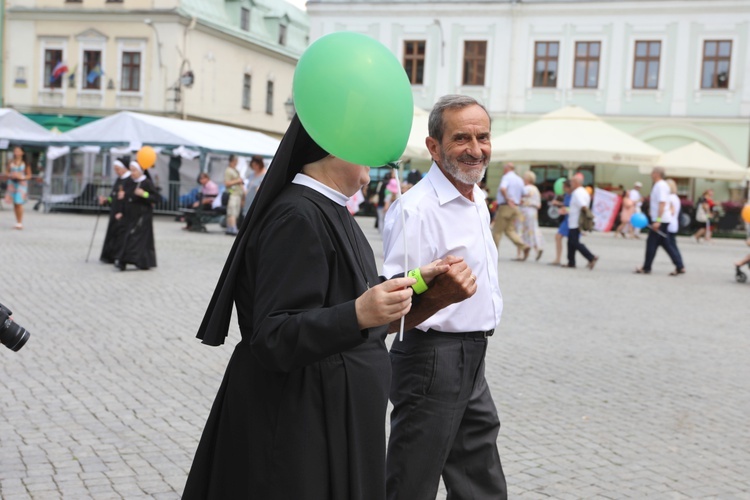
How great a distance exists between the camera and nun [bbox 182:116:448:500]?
2365 millimetres

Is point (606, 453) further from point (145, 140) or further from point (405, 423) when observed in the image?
point (145, 140)

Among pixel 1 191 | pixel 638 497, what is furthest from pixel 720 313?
pixel 1 191

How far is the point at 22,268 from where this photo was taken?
518 inches

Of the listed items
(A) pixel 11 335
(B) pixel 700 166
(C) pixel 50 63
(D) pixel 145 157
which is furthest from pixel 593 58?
(A) pixel 11 335

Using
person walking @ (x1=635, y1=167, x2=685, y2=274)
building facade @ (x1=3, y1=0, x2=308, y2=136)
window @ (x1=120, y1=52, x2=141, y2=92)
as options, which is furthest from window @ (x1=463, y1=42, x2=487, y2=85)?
person walking @ (x1=635, y1=167, x2=685, y2=274)

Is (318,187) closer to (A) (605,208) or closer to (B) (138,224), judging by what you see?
(B) (138,224)

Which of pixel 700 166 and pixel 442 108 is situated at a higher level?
pixel 700 166

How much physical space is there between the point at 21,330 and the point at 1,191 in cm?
3131

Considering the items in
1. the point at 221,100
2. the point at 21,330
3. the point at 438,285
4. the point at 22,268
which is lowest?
the point at 22,268

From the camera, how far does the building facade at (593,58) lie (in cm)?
3653

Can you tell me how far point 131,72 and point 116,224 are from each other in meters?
30.4

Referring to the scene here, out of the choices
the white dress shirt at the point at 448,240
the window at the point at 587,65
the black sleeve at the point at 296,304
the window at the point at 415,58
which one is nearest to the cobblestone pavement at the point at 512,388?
the white dress shirt at the point at 448,240

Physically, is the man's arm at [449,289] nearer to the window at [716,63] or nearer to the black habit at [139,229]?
the black habit at [139,229]

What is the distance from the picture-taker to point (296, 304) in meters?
2.39
